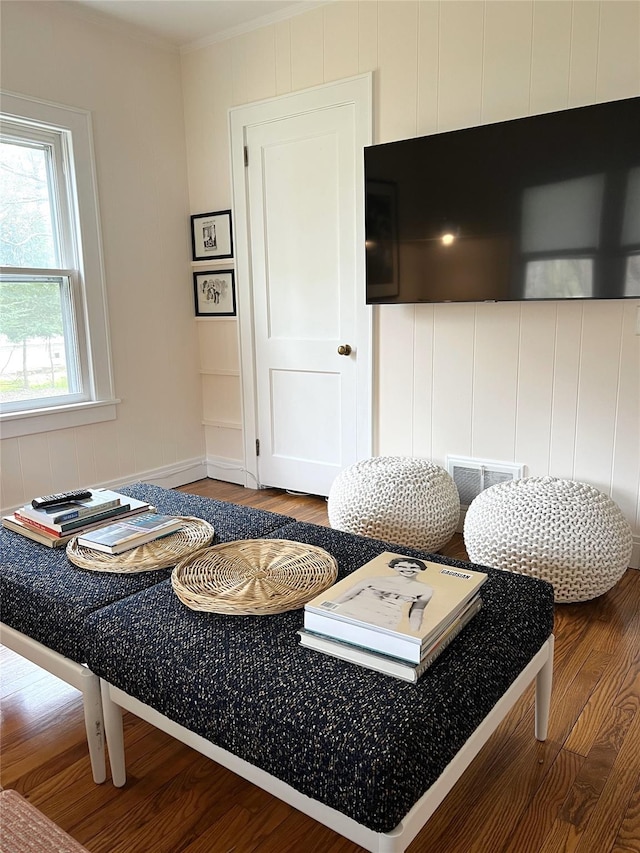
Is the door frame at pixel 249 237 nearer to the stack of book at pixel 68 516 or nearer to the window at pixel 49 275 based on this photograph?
the window at pixel 49 275

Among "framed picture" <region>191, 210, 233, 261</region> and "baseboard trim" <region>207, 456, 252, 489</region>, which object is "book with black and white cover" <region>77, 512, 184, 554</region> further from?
"framed picture" <region>191, 210, 233, 261</region>

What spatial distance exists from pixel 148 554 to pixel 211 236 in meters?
2.52

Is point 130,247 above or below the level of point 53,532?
above

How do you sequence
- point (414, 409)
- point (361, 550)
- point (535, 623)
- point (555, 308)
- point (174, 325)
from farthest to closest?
point (174, 325), point (414, 409), point (555, 308), point (361, 550), point (535, 623)

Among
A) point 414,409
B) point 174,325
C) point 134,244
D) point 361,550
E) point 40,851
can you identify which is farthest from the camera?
point 174,325

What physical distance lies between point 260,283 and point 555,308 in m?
1.67

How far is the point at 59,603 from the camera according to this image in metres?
1.55

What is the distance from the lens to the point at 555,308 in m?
2.71

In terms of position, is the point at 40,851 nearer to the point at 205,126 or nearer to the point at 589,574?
the point at 589,574

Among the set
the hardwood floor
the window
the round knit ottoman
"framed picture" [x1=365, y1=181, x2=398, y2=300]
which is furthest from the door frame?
the hardwood floor

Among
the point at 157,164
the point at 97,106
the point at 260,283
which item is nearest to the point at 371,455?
the point at 260,283

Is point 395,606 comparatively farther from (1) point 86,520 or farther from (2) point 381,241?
(2) point 381,241

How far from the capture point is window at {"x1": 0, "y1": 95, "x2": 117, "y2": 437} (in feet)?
10.1

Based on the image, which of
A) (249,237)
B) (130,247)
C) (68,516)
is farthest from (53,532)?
(249,237)
